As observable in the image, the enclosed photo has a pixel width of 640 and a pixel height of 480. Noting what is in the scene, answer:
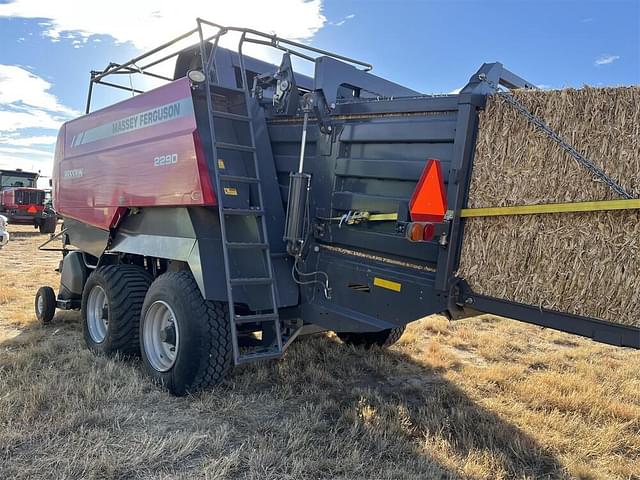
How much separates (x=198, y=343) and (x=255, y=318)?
0.46 meters

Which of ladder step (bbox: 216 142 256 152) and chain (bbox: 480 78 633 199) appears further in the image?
ladder step (bbox: 216 142 256 152)

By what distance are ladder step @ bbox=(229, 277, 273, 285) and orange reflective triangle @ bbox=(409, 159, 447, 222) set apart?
1.33 metres

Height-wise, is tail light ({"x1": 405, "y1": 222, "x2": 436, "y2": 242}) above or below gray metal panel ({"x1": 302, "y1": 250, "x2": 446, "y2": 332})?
above

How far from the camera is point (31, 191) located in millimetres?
18828

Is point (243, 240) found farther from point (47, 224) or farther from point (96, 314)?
point (47, 224)

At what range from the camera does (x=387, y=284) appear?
3590 mm

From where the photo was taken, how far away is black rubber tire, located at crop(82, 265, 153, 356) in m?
4.80

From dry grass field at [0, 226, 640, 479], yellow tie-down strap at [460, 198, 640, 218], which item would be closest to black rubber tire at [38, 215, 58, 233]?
dry grass field at [0, 226, 640, 479]

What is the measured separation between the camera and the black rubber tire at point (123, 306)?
480 cm

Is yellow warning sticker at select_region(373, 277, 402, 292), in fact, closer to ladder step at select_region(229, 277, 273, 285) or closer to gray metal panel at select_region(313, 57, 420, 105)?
ladder step at select_region(229, 277, 273, 285)

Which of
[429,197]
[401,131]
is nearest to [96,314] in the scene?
[401,131]

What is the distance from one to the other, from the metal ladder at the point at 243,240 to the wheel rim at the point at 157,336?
63cm

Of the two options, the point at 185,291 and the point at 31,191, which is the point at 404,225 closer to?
the point at 185,291

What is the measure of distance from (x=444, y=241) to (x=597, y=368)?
295cm
